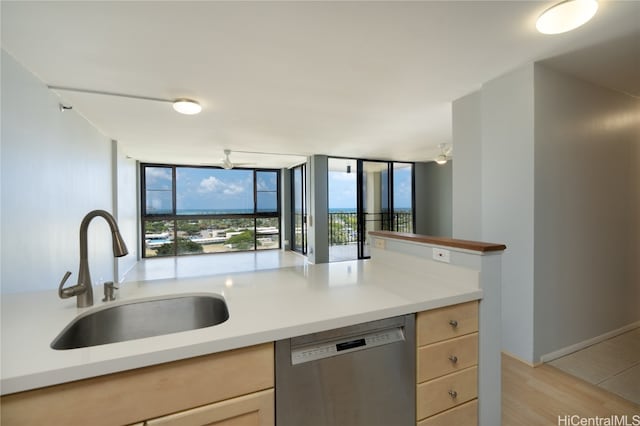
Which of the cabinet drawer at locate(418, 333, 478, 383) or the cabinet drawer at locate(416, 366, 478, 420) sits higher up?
the cabinet drawer at locate(418, 333, 478, 383)

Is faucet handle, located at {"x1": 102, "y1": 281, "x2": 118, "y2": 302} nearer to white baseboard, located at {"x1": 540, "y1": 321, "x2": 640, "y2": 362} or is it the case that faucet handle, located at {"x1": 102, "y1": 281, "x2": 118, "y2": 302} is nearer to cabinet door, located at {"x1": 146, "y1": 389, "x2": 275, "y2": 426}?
cabinet door, located at {"x1": 146, "y1": 389, "x2": 275, "y2": 426}

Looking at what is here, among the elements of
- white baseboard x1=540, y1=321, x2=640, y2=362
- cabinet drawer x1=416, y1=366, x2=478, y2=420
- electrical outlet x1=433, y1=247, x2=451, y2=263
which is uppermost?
electrical outlet x1=433, y1=247, x2=451, y2=263

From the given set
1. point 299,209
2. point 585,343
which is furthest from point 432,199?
point 585,343

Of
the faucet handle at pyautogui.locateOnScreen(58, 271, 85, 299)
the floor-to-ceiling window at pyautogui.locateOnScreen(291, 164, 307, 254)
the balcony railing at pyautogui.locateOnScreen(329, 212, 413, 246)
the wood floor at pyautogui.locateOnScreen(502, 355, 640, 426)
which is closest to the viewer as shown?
the faucet handle at pyautogui.locateOnScreen(58, 271, 85, 299)

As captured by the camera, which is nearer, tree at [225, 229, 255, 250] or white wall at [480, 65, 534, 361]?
white wall at [480, 65, 534, 361]

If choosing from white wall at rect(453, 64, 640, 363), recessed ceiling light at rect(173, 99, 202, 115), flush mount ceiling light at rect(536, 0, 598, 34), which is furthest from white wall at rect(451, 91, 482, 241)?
recessed ceiling light at rect(173, 99, 202, 115)

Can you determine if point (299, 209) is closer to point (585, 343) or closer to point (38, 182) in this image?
point (38, 182)

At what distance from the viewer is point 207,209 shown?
7.36 m

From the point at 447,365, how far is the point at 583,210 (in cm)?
226

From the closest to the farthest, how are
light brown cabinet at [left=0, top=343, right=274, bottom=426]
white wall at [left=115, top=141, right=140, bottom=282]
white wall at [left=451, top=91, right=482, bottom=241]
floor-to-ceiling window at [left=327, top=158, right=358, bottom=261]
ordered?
light brown cabinet at [left=0, top=343, right=274, bottom=426] < white wall at [left=451, top=91, right=482, bottom=241] < white wall at [left=115, top=141, right=140, bottom=282] < floor-to-ceiling window at [left=327, top=158, right=358, bottom=261]

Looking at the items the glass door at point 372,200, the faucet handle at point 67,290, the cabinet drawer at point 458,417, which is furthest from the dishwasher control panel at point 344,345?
the glass door at point 372,200

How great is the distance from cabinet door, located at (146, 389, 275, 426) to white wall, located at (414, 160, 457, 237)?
269 inches

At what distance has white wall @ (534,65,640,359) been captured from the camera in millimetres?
2170

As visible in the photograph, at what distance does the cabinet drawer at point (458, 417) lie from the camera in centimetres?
120
